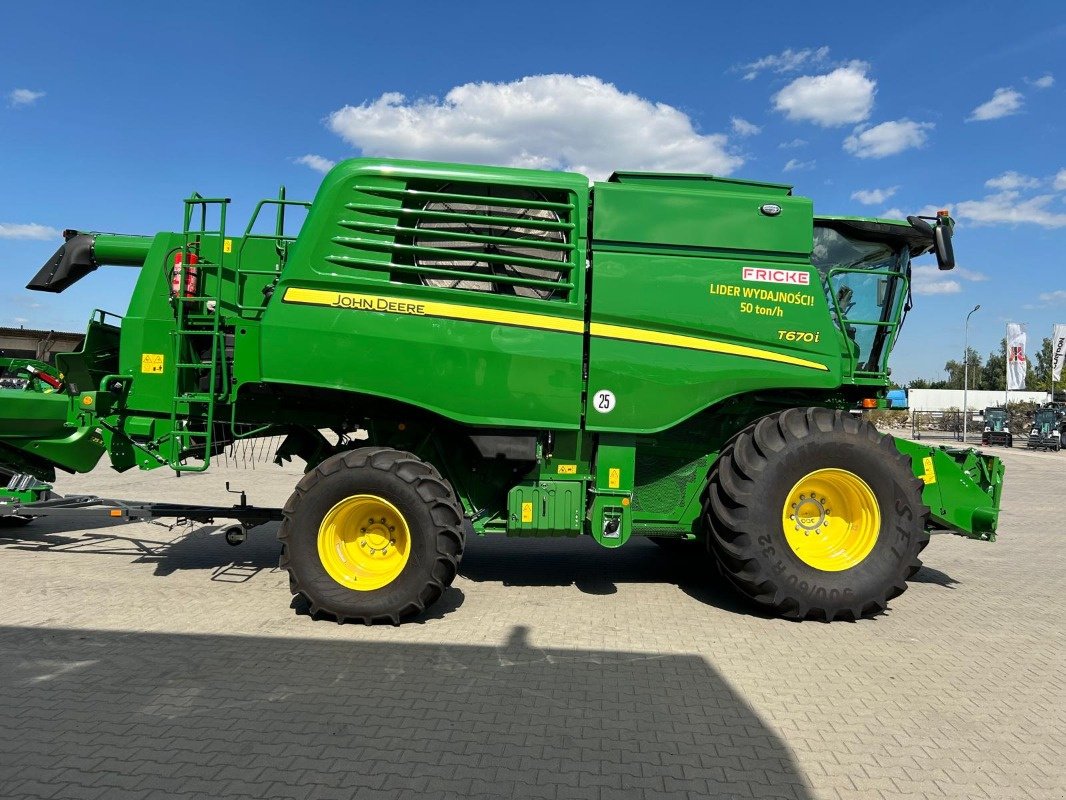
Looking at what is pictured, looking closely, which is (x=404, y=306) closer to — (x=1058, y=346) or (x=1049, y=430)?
(x=1049, y=430)

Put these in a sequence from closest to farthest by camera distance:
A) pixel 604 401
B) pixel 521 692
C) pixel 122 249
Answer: pixel 521 692
pixel 604 401
pixel 122 249

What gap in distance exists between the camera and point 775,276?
4.97 meters

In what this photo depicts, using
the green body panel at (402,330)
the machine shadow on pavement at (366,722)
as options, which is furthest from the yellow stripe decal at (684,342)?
the machine shadow on pavement at (366,722)

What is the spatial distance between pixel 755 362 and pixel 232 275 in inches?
171

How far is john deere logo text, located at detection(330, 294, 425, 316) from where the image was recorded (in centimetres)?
466

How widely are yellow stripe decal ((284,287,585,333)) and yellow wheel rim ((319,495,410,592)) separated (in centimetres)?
136

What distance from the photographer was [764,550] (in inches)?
187

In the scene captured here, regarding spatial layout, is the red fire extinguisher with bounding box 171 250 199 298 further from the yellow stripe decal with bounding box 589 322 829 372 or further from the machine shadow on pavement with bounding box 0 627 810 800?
the yellow stripe decal with bounding box 589 322 829 372

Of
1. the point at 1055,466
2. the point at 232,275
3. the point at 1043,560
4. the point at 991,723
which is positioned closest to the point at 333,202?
the point at 232,275

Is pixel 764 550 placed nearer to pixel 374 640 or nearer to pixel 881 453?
pixel 881 453

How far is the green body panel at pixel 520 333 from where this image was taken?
470 centimetres

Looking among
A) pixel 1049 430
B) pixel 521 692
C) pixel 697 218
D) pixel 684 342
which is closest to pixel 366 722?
pixel 521 692

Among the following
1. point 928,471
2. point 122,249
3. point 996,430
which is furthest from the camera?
point 996,430

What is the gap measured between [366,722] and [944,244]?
5373 millimetres
